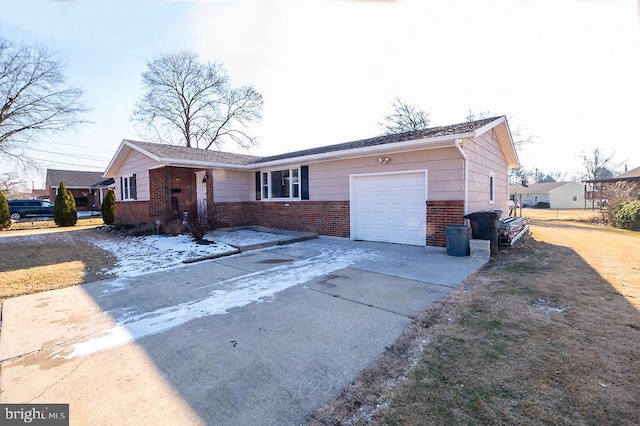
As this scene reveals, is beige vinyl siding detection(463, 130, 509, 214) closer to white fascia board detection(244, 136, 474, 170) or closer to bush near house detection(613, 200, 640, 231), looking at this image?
white fascia board detection(244, 136, 474, 170)

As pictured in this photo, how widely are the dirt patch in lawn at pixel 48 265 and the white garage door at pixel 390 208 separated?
710 centimetres

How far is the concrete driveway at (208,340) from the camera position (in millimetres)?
2293

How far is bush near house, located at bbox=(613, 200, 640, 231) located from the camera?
14.9 metres

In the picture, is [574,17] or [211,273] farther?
[211,273]

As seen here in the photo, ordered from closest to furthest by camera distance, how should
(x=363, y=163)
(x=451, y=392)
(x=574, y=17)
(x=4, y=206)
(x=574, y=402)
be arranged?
(x=574, y=402) → (x=451, y=392) → (x=574, y=17) → (x=363, y=163) → (x=4, y=206)

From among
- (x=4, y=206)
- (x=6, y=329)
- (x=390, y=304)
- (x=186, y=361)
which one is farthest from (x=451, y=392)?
(x=4, y=206)

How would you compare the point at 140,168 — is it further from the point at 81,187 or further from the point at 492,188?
the point at 81,187

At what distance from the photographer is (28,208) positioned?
75.9ft

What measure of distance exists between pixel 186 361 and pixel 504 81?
10.7 meters

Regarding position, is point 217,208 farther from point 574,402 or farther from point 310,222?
point 574,402

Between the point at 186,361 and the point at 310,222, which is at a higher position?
the point at 310,222

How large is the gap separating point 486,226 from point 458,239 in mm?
882

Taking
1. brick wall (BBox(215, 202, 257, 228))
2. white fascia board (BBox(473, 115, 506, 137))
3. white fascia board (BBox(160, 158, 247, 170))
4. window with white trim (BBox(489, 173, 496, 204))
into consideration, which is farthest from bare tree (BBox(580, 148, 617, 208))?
white fascia board (BBox(160, 158, 247, 170))

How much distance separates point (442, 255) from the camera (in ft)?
24.9
